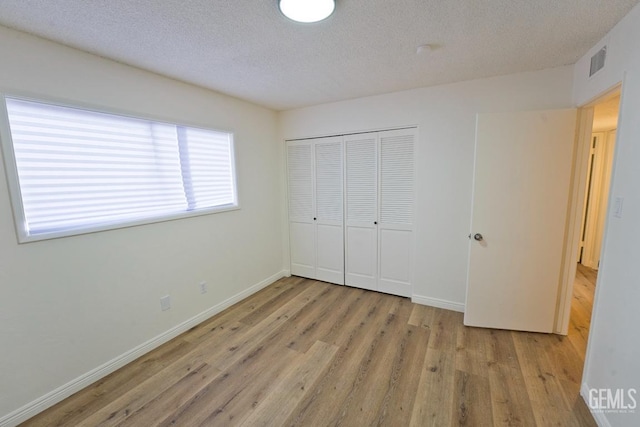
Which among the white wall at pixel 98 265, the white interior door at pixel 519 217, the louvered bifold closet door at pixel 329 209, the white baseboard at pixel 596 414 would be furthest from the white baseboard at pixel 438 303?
the white wall at pixel 98 265

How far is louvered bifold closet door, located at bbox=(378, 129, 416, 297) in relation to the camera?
9.97 feet

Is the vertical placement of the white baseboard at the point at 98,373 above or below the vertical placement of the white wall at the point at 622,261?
below

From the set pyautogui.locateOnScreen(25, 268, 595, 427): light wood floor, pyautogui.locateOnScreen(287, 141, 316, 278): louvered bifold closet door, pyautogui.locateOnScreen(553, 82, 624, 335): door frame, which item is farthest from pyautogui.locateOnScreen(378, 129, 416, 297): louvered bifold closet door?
pyautogui.locateOnScreen(553, 82, 624, 335): door frame

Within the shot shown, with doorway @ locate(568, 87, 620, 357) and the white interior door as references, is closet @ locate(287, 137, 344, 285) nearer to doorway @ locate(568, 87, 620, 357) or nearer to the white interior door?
the white interior door

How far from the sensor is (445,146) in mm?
2773

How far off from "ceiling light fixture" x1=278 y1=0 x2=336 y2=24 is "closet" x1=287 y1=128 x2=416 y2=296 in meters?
1.82

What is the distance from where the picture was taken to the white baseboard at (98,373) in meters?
1.67

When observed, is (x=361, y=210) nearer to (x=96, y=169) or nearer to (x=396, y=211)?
(x=396, y=211)

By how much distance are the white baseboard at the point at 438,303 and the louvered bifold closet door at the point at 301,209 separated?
1.47m

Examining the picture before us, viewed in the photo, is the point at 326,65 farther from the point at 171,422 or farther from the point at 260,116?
the point at 171,422

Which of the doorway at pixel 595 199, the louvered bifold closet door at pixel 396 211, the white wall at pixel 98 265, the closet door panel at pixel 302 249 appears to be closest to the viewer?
the white wall at pixel 98 265

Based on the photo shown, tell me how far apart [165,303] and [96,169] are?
130cm

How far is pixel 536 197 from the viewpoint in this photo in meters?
2.30

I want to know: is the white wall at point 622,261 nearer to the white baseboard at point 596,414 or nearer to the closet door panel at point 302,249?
the white baseboard at point 596,414
